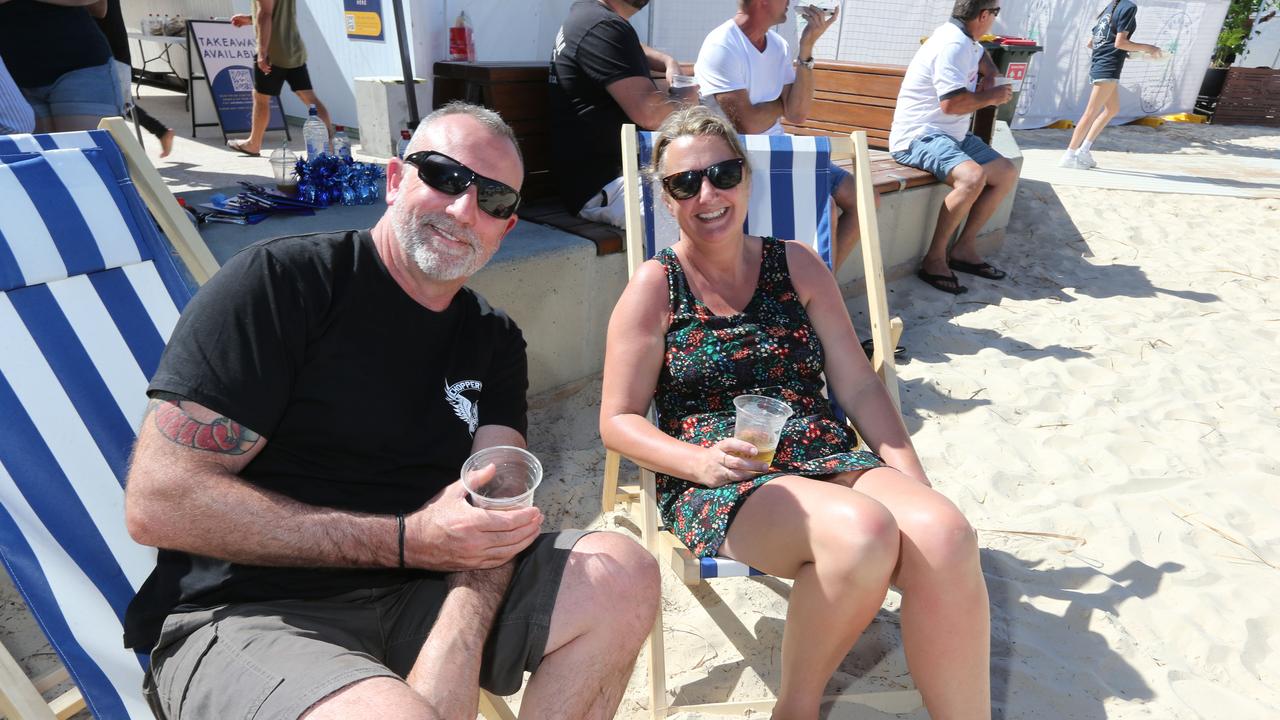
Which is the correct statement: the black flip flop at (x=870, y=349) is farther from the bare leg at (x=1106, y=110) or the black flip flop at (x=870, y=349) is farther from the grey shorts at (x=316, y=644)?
the bare leg at (x=1106, y=110)

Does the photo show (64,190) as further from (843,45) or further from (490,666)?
(843,45)

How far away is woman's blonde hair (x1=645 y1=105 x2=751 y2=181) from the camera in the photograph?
89.2 inches

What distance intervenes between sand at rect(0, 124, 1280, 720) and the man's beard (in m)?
1.27

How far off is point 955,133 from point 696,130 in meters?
3.69

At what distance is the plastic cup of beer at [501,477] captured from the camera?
1456mm

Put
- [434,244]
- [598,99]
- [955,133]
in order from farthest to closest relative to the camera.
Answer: [955,133], [598,99], [434,244]

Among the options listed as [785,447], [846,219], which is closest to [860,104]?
[846,219]

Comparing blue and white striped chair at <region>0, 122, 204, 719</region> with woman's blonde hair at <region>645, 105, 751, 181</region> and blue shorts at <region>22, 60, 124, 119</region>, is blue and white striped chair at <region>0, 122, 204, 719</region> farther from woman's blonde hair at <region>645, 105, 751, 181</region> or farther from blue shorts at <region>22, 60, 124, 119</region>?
blue shorts at <region>22, 60, 124, 119</region>

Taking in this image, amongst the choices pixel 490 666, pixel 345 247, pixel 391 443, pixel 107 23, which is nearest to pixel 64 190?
pixel 345 247

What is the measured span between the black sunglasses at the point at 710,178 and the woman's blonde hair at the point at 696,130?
0.04 m

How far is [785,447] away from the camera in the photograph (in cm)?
216

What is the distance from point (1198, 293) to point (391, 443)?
219 inches

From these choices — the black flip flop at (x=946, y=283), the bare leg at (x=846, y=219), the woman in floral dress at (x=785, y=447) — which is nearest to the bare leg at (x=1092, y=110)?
the black flip flop at (x=946, y=283)

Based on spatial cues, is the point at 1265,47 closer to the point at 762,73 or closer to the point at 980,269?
the point at 980,269
